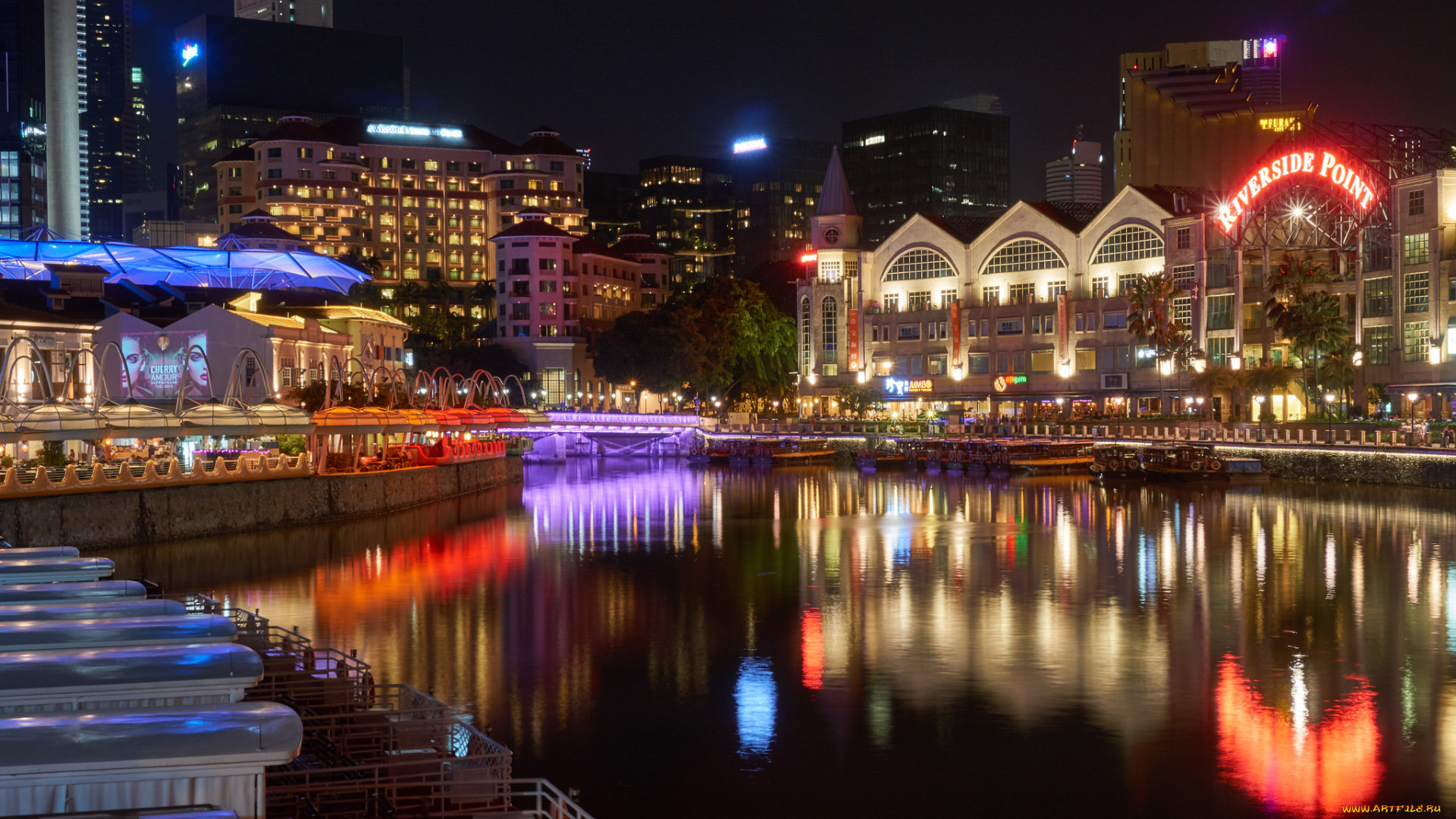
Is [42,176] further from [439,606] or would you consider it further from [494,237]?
[439,606]

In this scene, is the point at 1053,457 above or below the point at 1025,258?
below

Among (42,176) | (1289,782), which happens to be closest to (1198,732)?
(1289,782)

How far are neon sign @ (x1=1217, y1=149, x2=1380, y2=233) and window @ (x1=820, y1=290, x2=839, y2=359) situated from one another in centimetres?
4549

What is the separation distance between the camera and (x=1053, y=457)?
338 feet

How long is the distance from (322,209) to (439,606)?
15380 cm

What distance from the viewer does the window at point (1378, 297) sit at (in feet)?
305

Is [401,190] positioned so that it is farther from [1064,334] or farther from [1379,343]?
[1379,343]

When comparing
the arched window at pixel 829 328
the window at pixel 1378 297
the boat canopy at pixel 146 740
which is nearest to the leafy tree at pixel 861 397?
the arched window at pixel 829 328

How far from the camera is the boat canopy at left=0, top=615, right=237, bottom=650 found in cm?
1455

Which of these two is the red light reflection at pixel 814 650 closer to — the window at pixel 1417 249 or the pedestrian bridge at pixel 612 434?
the window at pixel 1417 249

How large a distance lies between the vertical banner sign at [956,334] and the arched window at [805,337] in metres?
16.3

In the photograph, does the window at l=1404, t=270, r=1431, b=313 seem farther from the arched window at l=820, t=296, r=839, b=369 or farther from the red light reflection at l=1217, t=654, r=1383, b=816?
the red light reflection at l=1217, t=654, r=1383, b=816

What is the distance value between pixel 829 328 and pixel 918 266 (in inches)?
446

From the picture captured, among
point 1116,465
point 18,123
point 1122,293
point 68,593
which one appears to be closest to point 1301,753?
point 68,593
